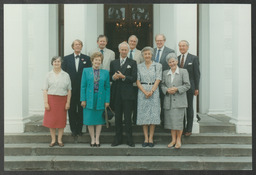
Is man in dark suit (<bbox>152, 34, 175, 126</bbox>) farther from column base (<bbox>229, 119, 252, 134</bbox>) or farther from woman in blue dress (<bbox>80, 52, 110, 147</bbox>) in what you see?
column base (<bbox>229, 119, 252, 134</bbox>)

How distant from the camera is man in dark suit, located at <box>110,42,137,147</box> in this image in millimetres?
5582

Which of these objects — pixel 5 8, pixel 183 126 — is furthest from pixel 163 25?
pixel 5 8

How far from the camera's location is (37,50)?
8.46 metres

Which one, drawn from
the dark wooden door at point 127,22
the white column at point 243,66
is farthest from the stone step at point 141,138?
the dark wooden door at point 127,22

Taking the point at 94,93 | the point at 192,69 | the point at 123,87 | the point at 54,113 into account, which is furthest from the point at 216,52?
the point at 54,113

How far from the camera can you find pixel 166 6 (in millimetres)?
8156

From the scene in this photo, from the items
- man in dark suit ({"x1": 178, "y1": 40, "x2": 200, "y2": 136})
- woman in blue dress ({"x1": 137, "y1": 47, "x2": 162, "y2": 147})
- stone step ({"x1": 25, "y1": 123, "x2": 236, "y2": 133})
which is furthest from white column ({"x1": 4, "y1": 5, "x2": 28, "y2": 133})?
man in dark suit ({"x1": 178, "y1": 40, "x2": 200, "y2": 136})

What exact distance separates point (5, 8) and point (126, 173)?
428 centimetres

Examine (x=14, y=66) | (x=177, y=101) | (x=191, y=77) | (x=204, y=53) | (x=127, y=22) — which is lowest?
(x=177, y=101)

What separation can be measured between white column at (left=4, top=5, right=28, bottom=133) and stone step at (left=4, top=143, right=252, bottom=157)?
2.45ft

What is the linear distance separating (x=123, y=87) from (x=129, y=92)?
0.15 m

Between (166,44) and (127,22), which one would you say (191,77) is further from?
(127,22)

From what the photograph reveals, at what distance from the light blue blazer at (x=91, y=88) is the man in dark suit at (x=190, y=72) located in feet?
5.20

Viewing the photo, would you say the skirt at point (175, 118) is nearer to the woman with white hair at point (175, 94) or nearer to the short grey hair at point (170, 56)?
the woman with white hair at point (175, 94)
